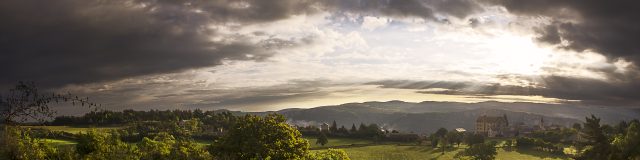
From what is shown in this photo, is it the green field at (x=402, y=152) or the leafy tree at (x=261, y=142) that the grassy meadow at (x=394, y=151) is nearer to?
the green field at (x=402, y=152)

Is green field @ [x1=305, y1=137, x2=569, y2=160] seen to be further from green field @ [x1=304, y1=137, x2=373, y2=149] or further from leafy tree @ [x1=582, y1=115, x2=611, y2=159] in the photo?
leafy tree @ [x1=582, y1=115, x2=611, y2=159]

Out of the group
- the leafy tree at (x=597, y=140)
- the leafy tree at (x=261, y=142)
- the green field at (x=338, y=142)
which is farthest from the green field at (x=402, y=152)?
the leafy tree at (x=261, y=142)

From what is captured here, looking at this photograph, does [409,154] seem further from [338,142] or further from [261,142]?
[261,142]

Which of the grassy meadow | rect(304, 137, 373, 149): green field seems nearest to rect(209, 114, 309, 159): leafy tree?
the grassy meadow

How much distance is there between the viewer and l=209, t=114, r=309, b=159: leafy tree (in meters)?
48.5

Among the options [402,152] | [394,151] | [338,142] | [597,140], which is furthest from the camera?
[338,142]

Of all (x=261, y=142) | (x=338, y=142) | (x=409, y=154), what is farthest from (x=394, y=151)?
(x=261, y=142)

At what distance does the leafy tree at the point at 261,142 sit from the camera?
48.5 m

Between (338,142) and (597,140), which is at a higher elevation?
(597,140)

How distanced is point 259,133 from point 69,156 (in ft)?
59.7

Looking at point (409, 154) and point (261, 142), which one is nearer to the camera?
point (261, 142)

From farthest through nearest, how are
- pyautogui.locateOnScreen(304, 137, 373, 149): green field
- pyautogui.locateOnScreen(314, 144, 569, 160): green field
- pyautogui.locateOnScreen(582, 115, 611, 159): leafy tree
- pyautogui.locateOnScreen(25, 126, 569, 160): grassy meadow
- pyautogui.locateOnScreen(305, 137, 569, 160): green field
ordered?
pyautogui.locateOnScreen(304, 137, 373, 149): green field
pyautogui.locateOnScreen(305, 137, 569, 160): green field
pyautogui.locateOnScreen(314, 144, 569, 160): green field
pyautogui.locateOnScreen(25, 126, 569, 160): grassy meadow
pyautogui.locateOnScreen(582, 115, 611, 159): leafy tree

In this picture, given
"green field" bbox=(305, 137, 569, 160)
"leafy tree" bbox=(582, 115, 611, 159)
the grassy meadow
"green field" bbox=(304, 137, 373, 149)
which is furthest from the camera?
"green field" bbox=(304, 137, 373, 149)

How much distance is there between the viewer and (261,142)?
48.8 metres
